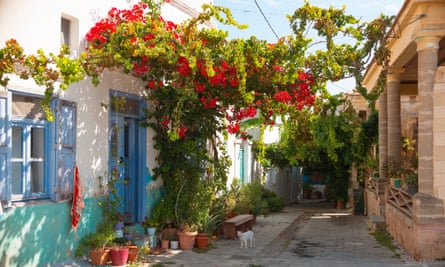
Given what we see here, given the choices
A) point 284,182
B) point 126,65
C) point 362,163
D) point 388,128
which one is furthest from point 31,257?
point 284,182

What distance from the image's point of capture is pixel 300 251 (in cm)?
1151

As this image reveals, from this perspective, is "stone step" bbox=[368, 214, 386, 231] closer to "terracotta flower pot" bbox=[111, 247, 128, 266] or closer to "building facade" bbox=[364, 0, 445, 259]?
"building facade" bbox=[364, 0, 445, 259]

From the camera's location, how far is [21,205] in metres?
7.73

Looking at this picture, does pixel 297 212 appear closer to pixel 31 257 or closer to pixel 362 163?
pixel 362 163

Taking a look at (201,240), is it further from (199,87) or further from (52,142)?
(52,142)

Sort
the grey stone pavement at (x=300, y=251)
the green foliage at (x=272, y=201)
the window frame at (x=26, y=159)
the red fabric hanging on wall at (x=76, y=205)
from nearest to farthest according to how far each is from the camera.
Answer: the window frame at (x=26, y=159), the red fabric hanging on wall at (x=76, y=205), the grey stone pavement at (x=300, y=251), the green foliage at (x=272, y=201)

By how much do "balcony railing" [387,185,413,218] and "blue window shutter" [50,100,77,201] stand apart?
624 cm

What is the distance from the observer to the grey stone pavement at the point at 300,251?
988 centimetres

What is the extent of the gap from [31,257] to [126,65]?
2.95 metres

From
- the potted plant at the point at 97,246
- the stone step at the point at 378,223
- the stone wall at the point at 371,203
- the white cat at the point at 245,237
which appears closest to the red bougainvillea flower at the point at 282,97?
the white cat at the point at 245,237

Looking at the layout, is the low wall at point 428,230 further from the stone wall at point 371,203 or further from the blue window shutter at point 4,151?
the blue window shutter at point 4,151

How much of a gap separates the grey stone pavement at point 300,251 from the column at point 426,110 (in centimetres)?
148

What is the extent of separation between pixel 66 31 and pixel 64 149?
1.89 m

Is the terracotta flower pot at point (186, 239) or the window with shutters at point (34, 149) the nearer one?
the window with shutters at point (34, 149)
